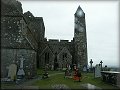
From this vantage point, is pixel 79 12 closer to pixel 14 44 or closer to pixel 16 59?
pixel 14 44

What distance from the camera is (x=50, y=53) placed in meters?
57.7

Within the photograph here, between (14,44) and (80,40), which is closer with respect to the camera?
(14,44)

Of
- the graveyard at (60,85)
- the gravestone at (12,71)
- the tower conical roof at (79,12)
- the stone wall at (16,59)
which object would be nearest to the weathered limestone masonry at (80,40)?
the tower conical roof at (79,12)

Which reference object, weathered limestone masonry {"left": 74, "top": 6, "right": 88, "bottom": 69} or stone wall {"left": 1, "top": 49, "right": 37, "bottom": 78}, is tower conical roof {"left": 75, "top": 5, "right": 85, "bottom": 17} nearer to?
weathered limestone masonry {"left": 74, "top": 6, "right": 88, "bottom": 69}

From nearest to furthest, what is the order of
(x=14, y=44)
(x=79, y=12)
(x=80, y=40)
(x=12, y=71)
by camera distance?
(x=12, y=71)
(x=14, y=44)
(x=80, y=40)
(x=79, y=12)

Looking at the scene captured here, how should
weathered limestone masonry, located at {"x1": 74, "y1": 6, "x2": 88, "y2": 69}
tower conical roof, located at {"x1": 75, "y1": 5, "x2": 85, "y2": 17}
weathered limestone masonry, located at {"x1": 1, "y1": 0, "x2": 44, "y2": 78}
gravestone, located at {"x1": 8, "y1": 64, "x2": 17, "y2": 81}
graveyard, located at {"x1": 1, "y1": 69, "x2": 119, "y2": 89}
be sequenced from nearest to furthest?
graveyard, located at {"x1": 1, "y1": 69, "x2": 119, "y2": 89}, gravestone, located at {"x1": 8, "y1": 64, "x2": 17, "y2": 81}, weathered limestone masonry, located at {"x1": 1, "y1": 0, "x2": 44, "y2": 78}, weathered limestone masonry, located at {"x1": 74, "y1": 6, "x2": 88, "y2": 69}, tower conical roof, located at {"x1": 75, "y1": 5, "x2": 85, "y2": 17}

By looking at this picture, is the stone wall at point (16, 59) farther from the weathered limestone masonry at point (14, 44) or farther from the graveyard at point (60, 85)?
the graveyard at point (60, 85)

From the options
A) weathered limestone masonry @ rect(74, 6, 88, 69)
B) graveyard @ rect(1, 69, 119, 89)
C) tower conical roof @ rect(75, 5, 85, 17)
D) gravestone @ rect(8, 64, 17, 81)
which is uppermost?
tower conical roof @ rect(75, 5, 85, 17)

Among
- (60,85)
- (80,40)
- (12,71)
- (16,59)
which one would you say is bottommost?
(60,85)

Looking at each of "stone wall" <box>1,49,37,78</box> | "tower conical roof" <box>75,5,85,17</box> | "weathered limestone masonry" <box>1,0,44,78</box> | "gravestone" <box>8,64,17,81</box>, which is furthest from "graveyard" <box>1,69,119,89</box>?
"tower conical roof" <box>75,5,85,17</box>

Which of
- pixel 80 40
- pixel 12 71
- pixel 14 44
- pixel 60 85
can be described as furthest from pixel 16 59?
pixel 80 40

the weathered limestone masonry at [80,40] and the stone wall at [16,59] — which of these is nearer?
the stone wall at [16,59]

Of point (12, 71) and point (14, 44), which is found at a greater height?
point (14, 44)

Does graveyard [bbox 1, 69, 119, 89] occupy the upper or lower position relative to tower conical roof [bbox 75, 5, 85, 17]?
lower
